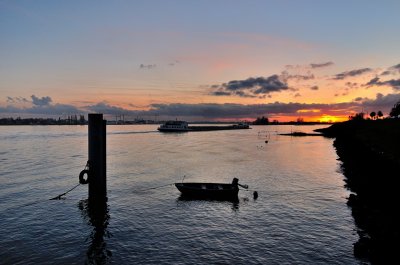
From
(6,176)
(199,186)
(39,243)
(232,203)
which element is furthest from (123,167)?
(39,243)

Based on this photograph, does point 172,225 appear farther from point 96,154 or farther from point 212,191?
point 212,191

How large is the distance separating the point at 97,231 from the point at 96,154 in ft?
21.0

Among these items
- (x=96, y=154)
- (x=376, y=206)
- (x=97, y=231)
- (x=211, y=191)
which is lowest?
→ (x=97, y=231)

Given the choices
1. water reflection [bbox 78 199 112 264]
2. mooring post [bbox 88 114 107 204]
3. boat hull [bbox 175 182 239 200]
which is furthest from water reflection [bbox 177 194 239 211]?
mooring post [bbox 88 114 107 204]

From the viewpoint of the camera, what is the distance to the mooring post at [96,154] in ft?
91.8

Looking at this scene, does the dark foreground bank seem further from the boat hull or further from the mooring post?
the mooring post

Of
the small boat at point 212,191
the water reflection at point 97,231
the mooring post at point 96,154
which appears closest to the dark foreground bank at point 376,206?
the small boat at point 212,191

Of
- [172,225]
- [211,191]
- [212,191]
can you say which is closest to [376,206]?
[212,191]

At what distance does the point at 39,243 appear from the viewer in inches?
926

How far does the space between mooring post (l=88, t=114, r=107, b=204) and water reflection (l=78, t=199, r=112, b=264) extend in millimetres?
2358

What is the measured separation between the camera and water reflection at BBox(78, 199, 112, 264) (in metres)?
21.5

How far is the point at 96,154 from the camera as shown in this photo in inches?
1107

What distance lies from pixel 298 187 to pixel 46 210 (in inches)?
1226

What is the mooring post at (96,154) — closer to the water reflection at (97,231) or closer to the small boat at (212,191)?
the water reflection at (97,231)
